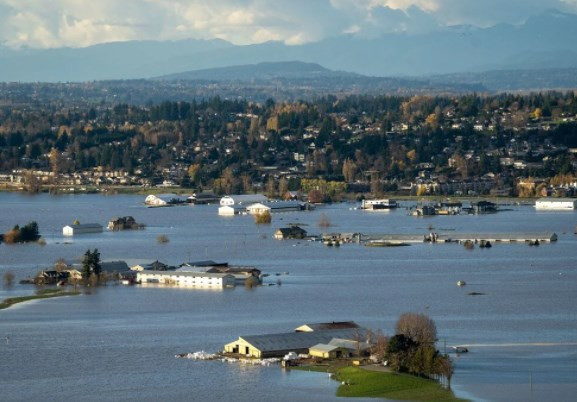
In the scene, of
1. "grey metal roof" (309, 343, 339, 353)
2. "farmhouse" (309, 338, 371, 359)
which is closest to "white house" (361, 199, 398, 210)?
"grey metal roof" (309, 343, 339, 353)

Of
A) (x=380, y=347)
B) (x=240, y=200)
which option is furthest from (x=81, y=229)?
(x=380, y=347)

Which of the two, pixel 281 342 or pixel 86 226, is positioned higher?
pixel 86 226

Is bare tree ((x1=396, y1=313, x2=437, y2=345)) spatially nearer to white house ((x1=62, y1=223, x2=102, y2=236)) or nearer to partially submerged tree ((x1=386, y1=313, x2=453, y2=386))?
partially submerged tree ((x1=386, y1=313, x2=453, y2=386))

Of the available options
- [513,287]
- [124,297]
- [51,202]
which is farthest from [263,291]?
[51,202]

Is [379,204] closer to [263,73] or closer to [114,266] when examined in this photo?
[114,266]

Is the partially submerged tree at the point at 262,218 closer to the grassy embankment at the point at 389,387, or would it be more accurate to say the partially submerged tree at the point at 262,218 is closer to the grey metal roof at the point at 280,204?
the grey metal roof at the point at 280,204

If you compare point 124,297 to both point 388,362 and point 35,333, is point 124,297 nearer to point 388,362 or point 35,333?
point 35,333
